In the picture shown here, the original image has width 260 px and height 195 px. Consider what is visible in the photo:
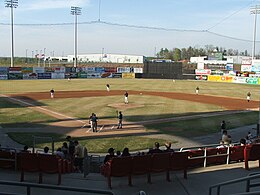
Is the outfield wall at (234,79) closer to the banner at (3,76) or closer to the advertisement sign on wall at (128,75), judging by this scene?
the advertisement sign on wall at (128,75)

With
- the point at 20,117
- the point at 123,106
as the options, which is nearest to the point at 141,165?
the point at 20,117

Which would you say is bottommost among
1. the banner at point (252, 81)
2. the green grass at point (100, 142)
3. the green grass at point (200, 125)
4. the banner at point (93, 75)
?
the green grass at point (100, 142)

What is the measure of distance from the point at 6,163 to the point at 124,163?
412cm

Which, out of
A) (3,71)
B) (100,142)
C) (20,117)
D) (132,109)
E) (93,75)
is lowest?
(100,142)

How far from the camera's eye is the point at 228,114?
108 ft

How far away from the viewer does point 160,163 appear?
10.9 m

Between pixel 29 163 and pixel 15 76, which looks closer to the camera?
pixel 29 163

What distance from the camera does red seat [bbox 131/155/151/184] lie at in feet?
34.5

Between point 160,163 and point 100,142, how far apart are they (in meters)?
10.1

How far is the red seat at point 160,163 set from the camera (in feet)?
35.3

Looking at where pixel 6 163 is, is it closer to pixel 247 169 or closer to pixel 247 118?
pixel 247 169

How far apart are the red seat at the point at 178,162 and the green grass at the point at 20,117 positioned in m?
16.7

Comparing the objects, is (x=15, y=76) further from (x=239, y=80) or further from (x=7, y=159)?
(x=7, y=159)

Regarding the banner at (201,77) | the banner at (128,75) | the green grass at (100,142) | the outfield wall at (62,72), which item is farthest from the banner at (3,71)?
the green grass at (100,142)
